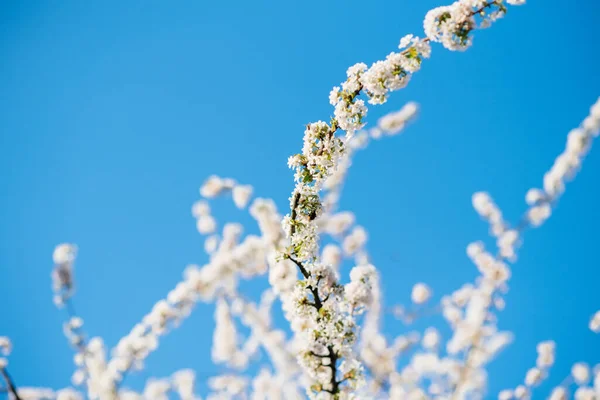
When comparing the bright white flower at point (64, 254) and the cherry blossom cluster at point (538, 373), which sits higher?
the bright white flower at point (64, 254)

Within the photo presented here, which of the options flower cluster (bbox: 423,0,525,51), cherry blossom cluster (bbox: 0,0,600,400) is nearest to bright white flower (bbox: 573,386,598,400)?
cherry blossom cluster (bbox: 0,0,600,400)

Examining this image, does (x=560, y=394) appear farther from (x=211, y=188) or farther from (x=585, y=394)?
(x=211, y=188)

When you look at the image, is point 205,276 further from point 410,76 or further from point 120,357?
point 410,76

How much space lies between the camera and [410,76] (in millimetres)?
4043

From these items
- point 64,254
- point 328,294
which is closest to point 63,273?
point 64,254

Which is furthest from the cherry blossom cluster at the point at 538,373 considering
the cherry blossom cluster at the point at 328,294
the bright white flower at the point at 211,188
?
the bright white flower at the point at 211,188

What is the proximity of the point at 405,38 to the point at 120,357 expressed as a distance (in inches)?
398

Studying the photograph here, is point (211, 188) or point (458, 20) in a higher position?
point (211, 188)

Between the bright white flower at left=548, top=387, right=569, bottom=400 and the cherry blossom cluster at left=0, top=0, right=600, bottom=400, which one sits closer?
the cherry blossom cluster at left=0, top=0, right=600, bottom=400

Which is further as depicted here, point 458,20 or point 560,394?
point 560,394

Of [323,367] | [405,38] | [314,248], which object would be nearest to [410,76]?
[405,38]

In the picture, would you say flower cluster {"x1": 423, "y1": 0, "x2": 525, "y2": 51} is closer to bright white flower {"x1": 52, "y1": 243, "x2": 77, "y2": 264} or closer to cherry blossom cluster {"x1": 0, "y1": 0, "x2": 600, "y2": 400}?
cherry blossom cluster {"x1": 0, "y1": 0, "x2": 600, "y2": 400}

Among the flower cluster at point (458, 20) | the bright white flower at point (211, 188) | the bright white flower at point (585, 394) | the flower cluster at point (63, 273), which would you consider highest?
the bright white flower at point (211, 188)

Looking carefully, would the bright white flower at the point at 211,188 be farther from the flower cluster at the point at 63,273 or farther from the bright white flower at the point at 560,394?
the bright white flower at the point at 560,394
